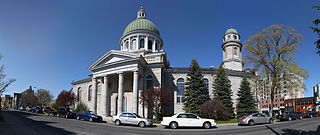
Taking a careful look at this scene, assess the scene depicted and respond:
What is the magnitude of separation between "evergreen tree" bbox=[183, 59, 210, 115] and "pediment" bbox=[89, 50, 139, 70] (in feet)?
30.3

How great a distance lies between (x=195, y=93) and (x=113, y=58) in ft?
48.5

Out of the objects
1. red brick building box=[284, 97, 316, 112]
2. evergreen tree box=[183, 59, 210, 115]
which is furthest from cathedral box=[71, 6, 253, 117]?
red brick building box=[284, 97, 316, 112]

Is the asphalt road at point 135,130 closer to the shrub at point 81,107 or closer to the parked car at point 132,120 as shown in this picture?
the parked car at point 132,120

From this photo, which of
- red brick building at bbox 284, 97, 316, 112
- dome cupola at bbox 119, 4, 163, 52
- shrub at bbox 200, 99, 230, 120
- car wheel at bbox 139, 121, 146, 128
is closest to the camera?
car wheel at bbox 139, 121, 146, 128

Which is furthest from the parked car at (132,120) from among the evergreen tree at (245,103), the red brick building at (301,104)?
the red brick building at (301,104)

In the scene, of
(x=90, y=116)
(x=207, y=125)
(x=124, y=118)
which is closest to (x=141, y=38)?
(x=90, y=116)

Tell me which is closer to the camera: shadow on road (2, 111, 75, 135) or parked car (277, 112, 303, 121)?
shadow on road (2, 111, 75, 135)

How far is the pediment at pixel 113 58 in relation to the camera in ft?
92.9

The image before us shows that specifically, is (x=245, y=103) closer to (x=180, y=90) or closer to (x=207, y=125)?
(x=180, y=90)

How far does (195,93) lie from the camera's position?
89.9 ft

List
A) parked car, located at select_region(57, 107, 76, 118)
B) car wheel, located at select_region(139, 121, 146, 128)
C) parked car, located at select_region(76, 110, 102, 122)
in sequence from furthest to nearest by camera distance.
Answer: parked car, located at select_region(57, 107, 76, 118), parked car, located at select_region(76, 110, 102, 122), car wheel, located at select_region(139, 121, 146, 128)

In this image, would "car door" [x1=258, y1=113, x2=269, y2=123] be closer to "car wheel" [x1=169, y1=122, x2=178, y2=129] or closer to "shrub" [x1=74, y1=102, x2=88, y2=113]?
"car wheel" [x1=169, y1=122, x2=178, y2=129]

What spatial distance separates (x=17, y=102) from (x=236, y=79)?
12579 centimetres

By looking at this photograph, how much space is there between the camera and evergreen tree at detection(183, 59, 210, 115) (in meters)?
26.8
